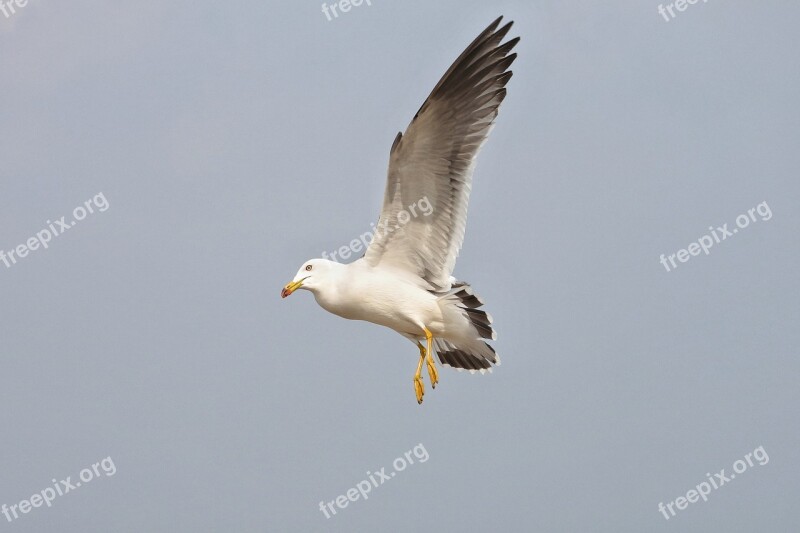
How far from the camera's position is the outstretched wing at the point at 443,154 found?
14.4 m

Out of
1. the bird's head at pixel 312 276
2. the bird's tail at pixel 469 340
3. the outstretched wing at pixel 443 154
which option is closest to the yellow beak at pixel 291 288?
the bird's head at pixel 312 276

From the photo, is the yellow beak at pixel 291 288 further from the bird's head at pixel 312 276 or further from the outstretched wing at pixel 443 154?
the outstretched wing at pixel 443 154

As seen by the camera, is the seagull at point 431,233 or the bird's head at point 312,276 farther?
the bird's head at point 312,276

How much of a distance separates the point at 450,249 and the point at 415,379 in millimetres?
1475

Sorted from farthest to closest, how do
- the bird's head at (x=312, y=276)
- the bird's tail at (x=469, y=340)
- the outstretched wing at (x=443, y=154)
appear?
1. the bird's tail at (x=469, y=340)
2. the bird's head at (x=312, y=276)
3. the outstretched wing at (x=443, y=154)

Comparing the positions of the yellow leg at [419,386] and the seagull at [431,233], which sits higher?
the seagull at [431,233]

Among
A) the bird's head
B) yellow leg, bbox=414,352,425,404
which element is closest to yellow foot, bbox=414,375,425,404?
yellow leg, bbox=414,352,425,404

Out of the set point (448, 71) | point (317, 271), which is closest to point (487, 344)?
point (317, 271)

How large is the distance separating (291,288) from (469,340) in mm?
2231

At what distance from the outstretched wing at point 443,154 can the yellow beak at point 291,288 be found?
→ 0.80 meters

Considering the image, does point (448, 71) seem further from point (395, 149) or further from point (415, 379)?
point (415, 379)

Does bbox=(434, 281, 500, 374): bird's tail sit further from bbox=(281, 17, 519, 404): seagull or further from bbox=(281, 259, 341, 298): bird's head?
bbox=(281, 259, 341, 298): bird's head

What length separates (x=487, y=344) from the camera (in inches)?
636

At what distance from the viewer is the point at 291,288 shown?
15.0 meters
